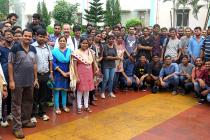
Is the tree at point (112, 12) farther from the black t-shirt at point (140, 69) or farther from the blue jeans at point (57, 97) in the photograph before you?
the blue jeans at point (57, 97)

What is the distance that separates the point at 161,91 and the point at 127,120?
260 centimetres

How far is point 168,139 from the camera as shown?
16.4 feet

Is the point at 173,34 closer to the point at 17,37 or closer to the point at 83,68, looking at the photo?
the point at 83,68

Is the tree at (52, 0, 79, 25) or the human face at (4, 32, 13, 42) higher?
the tree at (52, 0, 79, 25)

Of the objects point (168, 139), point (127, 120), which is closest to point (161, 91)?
point (127, 120)

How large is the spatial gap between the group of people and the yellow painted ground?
0.42 metres

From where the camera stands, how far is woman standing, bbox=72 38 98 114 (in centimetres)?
602

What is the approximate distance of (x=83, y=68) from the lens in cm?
610

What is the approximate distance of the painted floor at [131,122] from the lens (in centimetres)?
511

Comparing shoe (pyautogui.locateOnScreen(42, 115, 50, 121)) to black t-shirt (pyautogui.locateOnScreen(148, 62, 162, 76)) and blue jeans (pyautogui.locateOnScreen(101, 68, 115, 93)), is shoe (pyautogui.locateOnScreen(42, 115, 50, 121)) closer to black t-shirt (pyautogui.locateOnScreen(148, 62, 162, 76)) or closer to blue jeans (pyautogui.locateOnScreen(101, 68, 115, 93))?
blue jeans (pyautogui.locateOnScreen(101, 68, 115, 93))

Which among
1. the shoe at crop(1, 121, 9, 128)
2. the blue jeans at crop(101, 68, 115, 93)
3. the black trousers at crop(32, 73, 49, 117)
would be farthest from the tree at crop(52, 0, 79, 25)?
the shoe at crop(1, 121, 9, 128)

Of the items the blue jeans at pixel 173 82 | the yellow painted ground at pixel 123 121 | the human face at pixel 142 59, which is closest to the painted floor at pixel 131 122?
the yellow painted ground at pixel 123 121

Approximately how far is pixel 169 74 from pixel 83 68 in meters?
2.80

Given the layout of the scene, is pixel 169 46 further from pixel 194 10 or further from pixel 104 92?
pixel 194 10
